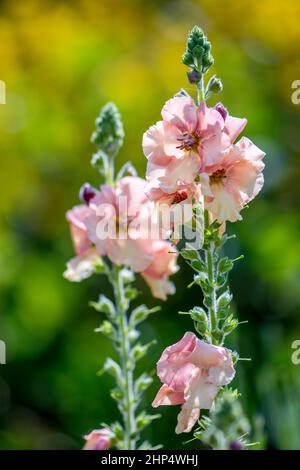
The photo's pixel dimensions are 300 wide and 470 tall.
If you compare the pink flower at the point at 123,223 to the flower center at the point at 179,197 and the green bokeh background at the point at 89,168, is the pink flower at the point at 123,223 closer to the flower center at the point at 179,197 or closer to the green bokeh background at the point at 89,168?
the flower center at the point at 179,197

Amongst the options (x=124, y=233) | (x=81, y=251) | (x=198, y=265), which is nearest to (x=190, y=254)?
(x=198, y=265)

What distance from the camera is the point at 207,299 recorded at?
163 centimetres

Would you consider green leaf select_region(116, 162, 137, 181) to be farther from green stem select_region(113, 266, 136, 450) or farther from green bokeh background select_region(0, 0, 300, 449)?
green bokeh background select_region(0, 0, 300, 449)

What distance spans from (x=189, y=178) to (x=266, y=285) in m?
2.96

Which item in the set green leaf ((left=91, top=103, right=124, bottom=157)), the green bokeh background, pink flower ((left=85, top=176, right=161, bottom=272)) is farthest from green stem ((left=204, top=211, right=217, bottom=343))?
the green bokeh background

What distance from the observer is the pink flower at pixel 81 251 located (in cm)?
224

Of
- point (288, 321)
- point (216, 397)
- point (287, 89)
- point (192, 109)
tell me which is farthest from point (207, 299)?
point (287, 89)

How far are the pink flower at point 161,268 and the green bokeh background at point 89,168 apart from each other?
45.7 inches

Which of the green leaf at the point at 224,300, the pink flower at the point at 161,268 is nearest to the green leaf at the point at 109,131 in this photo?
the pink flower at the point at 161,268

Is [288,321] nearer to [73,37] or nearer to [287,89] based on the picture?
[287,89]

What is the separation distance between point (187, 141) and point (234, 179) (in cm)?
13

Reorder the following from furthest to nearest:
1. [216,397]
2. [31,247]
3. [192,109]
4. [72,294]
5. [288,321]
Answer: [31,247], [72,294], [288,321], [192,109], [216,397]

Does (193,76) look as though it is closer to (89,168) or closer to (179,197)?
(179,197)

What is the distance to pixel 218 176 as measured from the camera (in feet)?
5.63
